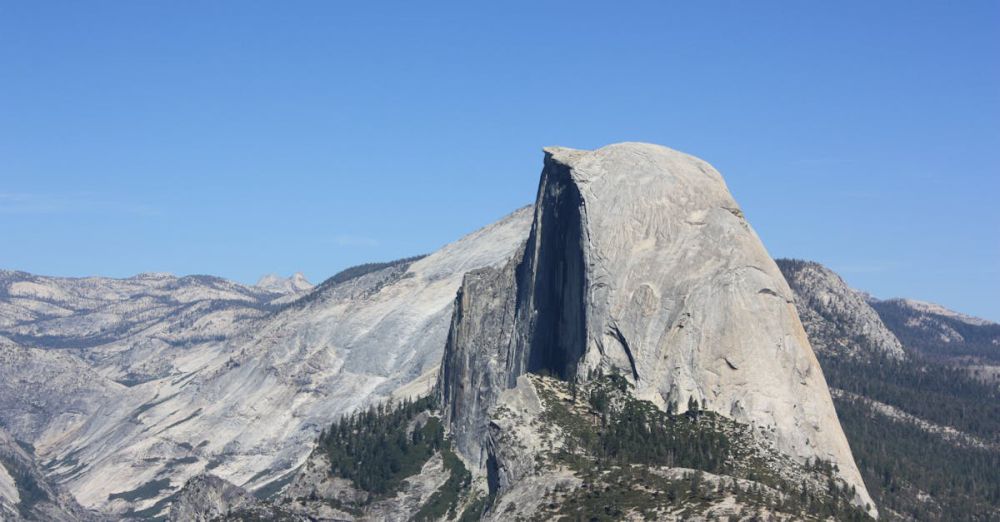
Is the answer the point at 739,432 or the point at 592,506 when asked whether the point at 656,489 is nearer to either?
the point at 592,506

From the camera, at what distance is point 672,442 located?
636 feet

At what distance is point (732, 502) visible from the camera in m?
163

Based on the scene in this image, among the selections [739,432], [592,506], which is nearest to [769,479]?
[739,432]

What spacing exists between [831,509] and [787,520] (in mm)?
17100

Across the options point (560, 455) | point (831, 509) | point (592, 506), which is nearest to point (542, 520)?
point (592, 506)

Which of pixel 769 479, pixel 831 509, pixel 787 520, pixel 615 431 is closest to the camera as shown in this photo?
pixel 787 520

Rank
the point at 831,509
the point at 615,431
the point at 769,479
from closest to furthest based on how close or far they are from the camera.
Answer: the point at 831,509, the point at 769,479, the point at 615,431

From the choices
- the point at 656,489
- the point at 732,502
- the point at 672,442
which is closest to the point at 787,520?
the point at 732,502

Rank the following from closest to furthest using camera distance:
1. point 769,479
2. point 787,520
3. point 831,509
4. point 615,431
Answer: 1. point 787,520
2. point 831,509
3. point 769,479
4. point 615,431

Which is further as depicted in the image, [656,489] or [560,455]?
[560,455]

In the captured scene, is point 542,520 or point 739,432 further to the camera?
point 739,432

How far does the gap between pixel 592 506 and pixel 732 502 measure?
17539 mm

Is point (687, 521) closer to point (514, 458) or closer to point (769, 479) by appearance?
point (769, 479)

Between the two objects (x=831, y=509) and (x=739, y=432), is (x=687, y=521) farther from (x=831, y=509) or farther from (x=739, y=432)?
(x=739, y=432)
